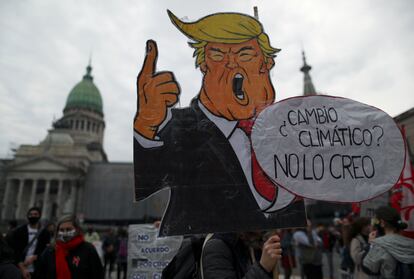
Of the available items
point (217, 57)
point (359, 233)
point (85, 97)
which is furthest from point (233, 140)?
point (85, 97)

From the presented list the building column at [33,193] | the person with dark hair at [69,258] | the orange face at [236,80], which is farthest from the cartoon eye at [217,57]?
the building column at [33,193]

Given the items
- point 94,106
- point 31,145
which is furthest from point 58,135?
point 94,106

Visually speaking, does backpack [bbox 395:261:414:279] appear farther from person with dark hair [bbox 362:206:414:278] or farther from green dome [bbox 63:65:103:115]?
green dome [bbox 63:65:103:115]

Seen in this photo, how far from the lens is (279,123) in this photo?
8.46ft

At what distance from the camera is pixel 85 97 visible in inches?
2943

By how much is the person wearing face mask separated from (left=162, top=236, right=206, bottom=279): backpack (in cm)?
383

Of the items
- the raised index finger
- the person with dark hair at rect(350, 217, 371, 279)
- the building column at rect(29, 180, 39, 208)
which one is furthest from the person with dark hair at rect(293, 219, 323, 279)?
the building column at rect(29, 180, 39, 208)

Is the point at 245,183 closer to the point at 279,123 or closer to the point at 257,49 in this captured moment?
the point at 279,123

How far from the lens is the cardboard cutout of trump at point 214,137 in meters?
2.37

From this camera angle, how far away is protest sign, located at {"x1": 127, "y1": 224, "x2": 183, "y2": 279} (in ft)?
16.9

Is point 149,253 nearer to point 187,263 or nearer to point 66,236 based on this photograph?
point 66,236

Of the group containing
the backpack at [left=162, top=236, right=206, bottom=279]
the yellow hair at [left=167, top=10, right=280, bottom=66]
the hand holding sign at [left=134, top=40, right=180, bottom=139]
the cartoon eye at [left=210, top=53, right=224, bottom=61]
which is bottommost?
the backpack at [left=162, top=236, right=206, bottom=279]

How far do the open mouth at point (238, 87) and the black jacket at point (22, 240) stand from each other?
14.7ft

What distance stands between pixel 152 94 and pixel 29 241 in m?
4.15
